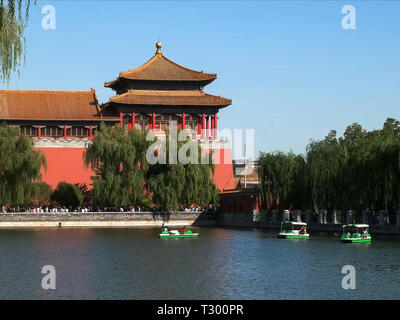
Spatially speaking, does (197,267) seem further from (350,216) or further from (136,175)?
(136,175)

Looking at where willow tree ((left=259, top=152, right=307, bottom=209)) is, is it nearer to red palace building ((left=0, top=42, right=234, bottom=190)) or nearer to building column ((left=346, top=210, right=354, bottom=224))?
building column ((left=346, top=210, right=354, bottom=224))

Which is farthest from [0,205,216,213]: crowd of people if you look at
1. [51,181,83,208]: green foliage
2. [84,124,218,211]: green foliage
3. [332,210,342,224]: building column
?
[332,210,342,224]: building column

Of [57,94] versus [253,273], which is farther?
[57,94]

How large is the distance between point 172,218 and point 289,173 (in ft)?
→ 28.1

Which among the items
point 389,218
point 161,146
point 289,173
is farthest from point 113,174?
point 389,218

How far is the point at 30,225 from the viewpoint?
4934 cm

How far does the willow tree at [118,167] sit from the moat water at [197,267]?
28.3ft

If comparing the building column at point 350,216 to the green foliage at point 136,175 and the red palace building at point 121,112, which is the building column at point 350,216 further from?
the red palace building at point 121,112

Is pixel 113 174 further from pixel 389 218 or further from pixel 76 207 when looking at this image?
pixel 389 218

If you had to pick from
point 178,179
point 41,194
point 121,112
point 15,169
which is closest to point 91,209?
point 41,194

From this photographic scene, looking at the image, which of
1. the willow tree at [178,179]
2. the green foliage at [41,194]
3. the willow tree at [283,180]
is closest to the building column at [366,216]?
the willow tree at [283,180]

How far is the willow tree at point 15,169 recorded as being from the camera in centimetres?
4734
